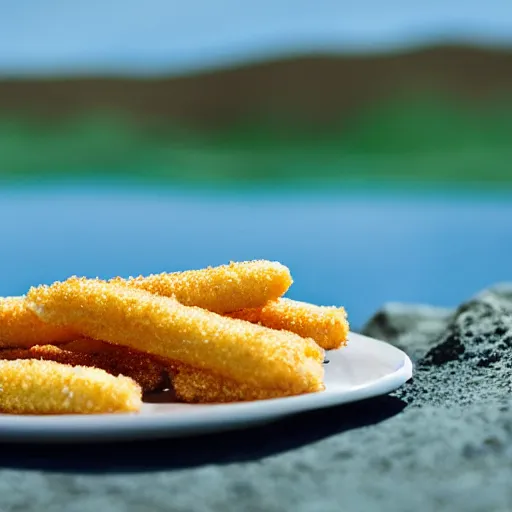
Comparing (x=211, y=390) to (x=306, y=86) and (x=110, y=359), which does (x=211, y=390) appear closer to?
(x=110, y=359)

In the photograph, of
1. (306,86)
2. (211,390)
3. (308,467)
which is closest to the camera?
(308,467)

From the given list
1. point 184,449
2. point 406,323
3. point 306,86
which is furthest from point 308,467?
point 306,86

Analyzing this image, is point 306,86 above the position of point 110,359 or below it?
above

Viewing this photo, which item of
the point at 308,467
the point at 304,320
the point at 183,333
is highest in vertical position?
the point at 304,320

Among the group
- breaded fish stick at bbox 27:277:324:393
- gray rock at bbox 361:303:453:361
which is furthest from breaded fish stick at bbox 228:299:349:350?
gray rock at bbox 361:303:453:361

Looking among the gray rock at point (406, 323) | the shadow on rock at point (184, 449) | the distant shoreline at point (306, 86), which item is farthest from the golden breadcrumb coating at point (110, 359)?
the distant shoreline at point (306, 86)

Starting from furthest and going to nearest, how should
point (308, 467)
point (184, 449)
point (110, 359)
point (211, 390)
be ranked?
point (110, 359) → point (211, 390) → point (184, 449) → point (308, 467)

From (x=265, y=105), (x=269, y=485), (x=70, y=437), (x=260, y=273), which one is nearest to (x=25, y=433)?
(x=70, y=437)

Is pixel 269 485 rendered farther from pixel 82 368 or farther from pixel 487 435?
pixel 82 368
